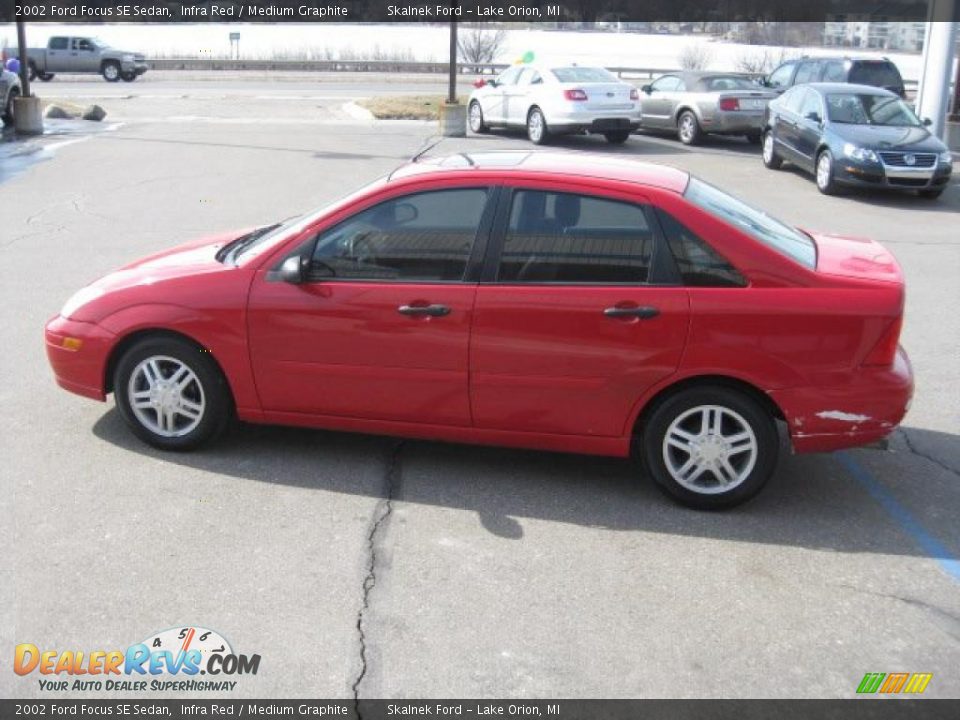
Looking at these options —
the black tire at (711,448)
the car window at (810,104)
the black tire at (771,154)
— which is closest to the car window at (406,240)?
the black tire at (711,448)

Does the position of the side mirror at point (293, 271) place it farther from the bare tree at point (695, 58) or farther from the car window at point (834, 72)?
the bare tree at point (695, 58)

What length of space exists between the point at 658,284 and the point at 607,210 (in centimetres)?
45

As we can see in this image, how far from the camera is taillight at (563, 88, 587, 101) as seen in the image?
64.2ft

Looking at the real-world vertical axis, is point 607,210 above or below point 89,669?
Answer: above

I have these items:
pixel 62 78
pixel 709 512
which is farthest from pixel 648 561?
pixel 62 78

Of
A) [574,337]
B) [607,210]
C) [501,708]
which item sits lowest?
[501,708]

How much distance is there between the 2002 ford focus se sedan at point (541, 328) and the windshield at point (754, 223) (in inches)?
1.1

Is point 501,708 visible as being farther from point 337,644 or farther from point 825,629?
point 825,629

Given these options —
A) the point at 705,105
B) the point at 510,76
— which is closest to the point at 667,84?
the point at 705,105

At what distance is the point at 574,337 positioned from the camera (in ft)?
16.4

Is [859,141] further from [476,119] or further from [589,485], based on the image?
[589,485]

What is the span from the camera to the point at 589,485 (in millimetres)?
5395

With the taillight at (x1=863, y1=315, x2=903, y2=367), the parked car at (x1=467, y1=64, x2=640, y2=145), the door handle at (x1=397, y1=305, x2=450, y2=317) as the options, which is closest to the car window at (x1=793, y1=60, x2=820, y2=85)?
the parked car at (x1=467, y1=64, x2=640, y2=145)

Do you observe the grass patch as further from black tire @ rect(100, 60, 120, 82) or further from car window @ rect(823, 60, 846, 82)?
black tire @ rect(100, 60, 120, 82)
